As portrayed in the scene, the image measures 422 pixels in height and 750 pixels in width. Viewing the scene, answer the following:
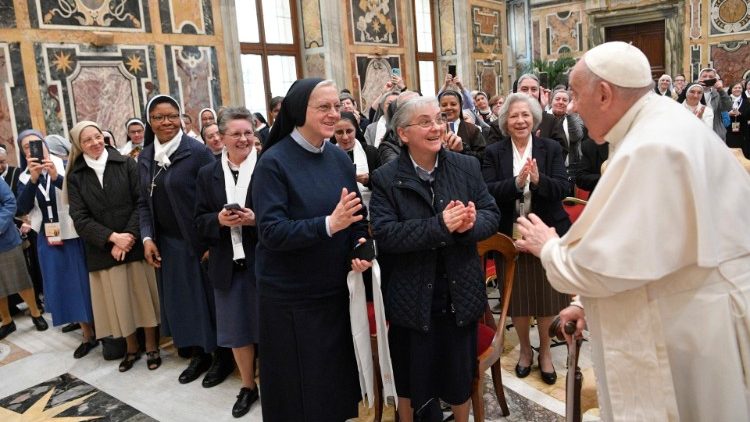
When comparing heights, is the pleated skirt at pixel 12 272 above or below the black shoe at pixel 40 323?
above

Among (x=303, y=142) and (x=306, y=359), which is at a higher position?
(x=303, y=142)

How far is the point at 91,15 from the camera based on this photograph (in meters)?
6.80

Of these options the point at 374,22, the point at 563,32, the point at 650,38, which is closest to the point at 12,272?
the point at 374,22

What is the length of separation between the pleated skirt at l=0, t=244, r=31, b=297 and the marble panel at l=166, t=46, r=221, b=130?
3177 millimetres

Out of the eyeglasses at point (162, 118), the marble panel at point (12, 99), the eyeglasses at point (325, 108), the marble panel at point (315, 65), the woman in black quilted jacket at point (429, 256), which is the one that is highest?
the marble panel at point (315, 65)

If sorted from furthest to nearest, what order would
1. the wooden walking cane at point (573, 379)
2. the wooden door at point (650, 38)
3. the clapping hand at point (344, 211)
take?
the wooden door at point (650, 38) < the clapping hand at point (344, 211) < the wooden walking cane at point (573, 379)

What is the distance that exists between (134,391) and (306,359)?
73.8 inches

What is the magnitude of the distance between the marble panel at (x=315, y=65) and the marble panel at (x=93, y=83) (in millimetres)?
2761

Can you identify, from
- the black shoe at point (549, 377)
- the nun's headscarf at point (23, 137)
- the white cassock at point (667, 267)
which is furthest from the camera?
the nun's headscarf at point (23, 137)

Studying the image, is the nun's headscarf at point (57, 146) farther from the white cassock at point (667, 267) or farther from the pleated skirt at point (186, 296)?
the white cassock at point (667, 267)

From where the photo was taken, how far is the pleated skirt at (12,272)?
490 centimetres

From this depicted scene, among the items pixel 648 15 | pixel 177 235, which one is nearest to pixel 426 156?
pixel 177 235

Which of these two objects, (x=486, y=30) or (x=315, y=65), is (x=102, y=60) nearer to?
(x=315, y=65)

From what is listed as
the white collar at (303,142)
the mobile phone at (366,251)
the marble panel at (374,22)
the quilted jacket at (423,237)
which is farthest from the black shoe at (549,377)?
the marble panel at (374,22)
